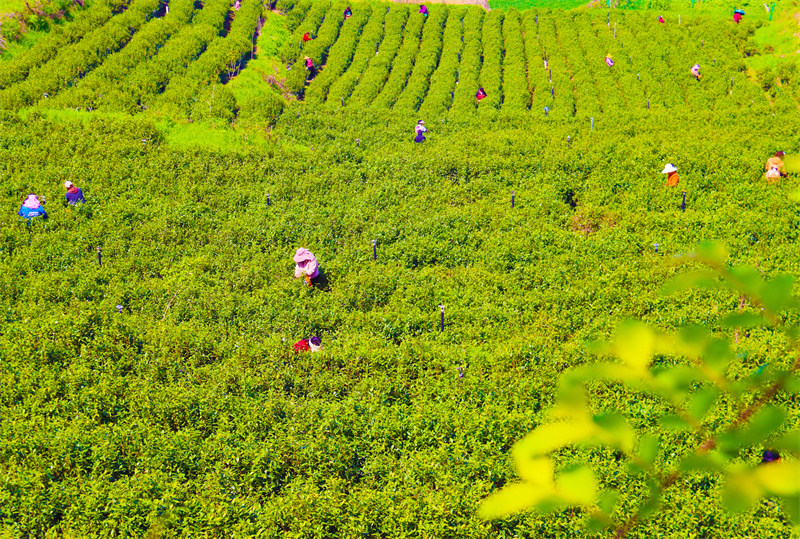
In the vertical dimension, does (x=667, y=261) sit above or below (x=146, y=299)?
above

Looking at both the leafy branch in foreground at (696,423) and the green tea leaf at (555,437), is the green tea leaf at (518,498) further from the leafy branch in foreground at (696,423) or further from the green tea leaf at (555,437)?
the green tea leaf at (555,437)

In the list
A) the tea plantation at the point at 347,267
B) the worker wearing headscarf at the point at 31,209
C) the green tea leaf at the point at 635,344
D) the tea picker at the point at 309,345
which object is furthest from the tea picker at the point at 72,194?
the green tea leaf at the point at 635,344

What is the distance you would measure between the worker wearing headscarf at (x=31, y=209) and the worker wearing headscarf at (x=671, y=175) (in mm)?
16334

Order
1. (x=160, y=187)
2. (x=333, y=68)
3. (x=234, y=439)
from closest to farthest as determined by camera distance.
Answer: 1. (x=234, y=439)
2. (x=160, y=187)
3. (x=333, y=68)

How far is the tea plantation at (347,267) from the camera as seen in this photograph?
730cm

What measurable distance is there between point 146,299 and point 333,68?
16.9 metres

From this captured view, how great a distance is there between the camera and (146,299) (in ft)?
36.7

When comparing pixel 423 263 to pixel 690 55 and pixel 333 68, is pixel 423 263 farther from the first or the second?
pixel 690 55

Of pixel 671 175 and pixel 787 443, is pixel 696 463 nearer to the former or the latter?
pixel 787 443

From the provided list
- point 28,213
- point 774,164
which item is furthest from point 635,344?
point 774,164

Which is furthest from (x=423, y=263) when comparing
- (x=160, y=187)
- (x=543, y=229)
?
(x=160, y=187)

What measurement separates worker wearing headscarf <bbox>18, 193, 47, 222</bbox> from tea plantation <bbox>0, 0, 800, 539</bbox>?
0.26m

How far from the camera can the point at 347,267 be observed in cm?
1253

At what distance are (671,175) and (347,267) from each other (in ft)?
32.1
